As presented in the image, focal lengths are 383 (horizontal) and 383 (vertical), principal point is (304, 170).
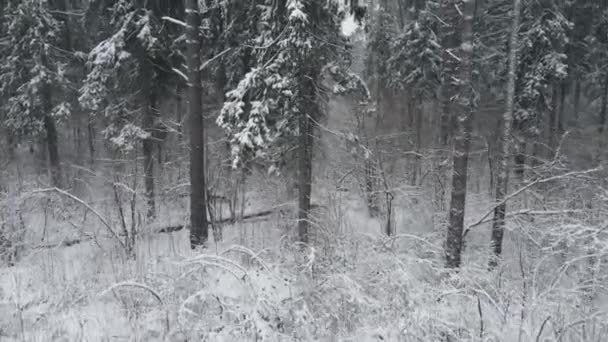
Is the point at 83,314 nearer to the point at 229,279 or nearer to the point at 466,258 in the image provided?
the point at 229,279

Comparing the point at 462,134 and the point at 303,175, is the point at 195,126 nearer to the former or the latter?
the point at 303,175

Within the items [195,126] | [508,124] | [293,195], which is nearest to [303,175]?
[195,126]

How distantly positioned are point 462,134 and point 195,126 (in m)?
6.17

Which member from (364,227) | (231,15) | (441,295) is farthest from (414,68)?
(441,295)

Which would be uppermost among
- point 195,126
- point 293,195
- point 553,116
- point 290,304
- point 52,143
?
point 553,116

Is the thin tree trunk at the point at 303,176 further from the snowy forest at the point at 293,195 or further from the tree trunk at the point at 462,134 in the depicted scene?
Result: the tree trunk at the point at 462,134

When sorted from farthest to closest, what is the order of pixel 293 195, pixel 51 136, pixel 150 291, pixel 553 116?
pixel 553 116
pixel 51 136
pixel 293 195
pixel 150 291

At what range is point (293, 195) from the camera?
15.1m

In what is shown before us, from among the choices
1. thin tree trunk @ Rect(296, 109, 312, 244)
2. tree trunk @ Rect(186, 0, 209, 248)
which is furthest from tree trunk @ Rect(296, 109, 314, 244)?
tree trunk @ Rect(186, 0, 209, 248)

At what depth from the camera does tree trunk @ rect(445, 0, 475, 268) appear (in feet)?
24.8

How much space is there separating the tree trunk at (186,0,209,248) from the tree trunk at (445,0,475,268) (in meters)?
5.83

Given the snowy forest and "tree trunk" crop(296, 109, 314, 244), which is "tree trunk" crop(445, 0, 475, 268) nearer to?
the snowy forest

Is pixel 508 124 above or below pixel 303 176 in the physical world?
above

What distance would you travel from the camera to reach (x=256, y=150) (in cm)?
938
